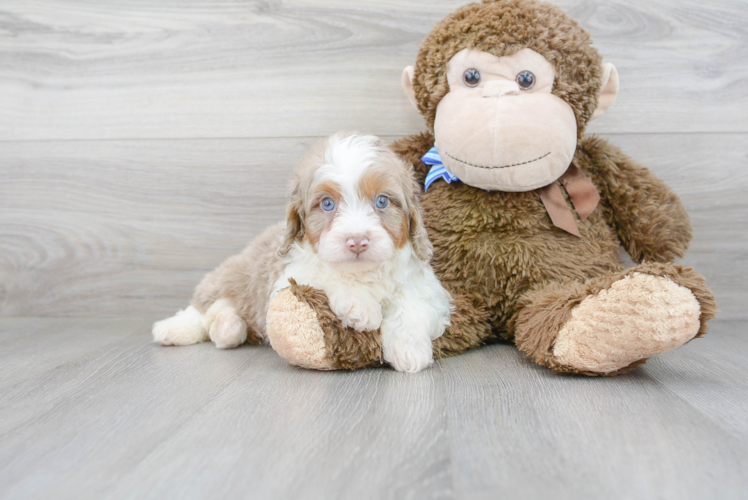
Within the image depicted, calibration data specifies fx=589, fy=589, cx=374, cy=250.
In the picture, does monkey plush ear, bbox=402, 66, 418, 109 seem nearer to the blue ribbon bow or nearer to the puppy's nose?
the blue ribbon bow

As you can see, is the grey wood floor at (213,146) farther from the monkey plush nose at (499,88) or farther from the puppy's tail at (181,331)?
the monkey plush nose at (499,88)

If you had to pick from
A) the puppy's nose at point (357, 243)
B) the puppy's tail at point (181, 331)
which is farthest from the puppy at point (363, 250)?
the puppy's tail at point (181, 331)

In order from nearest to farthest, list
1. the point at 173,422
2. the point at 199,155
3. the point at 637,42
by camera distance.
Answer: the point at 173,422 < the point at 637,42 < the point at 199,155

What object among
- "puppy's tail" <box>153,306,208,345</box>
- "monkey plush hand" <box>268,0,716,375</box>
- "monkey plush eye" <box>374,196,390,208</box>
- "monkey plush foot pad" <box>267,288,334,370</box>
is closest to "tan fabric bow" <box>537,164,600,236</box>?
"monkey plush hand" <box>268,0,716,375</box>

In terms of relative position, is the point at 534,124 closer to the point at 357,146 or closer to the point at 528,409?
the point at 357,146

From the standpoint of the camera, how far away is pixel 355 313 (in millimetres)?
1318

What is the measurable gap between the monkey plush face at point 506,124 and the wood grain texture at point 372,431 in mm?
468

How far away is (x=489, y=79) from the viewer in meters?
1.50

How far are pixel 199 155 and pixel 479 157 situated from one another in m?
1.03

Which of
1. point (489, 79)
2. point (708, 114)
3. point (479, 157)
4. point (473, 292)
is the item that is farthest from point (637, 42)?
point (473, 292)

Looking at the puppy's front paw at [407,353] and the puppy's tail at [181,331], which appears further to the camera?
the puppy's tail at [181,331]

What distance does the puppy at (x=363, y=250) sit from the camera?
1.30 metres

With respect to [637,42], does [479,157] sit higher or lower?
lower

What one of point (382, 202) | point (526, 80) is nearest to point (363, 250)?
point (382, 202)
